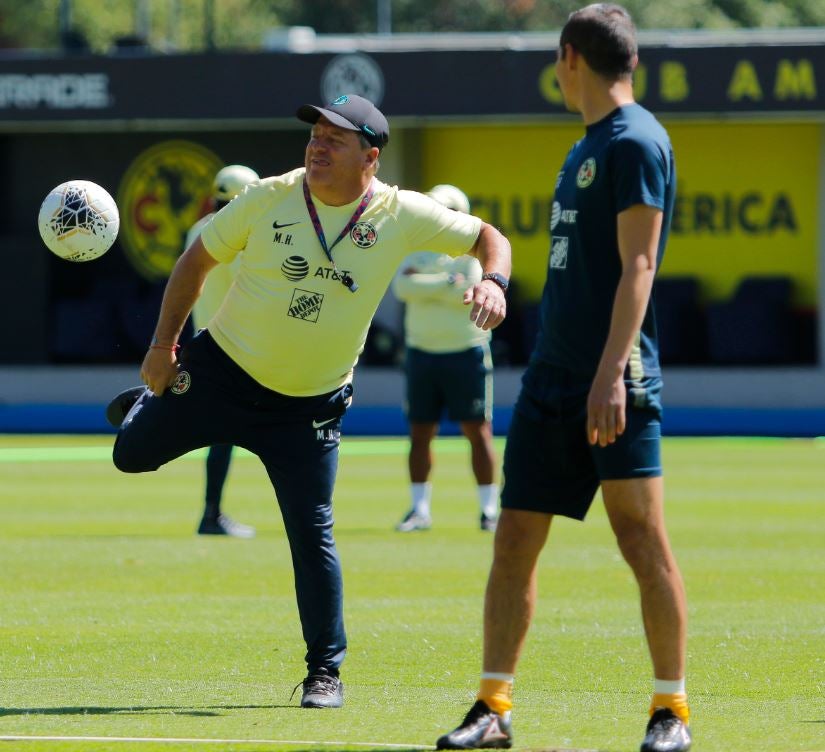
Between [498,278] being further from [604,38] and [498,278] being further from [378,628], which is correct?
[378,628]

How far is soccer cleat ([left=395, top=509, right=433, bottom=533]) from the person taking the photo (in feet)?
44.7

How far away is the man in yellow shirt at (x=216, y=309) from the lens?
40.4 ft

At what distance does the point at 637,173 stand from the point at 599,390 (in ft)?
2.33

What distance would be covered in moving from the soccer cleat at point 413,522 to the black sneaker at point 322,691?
260 inches

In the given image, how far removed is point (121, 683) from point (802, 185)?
23.2m

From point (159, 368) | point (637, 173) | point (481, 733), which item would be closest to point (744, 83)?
point (159, 368)

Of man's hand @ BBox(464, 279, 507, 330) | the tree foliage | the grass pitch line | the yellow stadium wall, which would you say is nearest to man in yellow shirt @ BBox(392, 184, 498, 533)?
man's hand @ BBox(464, 279, 507, 330)

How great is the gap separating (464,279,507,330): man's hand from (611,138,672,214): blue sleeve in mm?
915

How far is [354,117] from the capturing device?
6840mm

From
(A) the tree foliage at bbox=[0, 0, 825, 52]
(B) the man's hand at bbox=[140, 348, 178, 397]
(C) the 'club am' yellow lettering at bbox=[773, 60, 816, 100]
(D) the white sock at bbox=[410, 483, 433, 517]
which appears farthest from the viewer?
(A) the tree foliage at bbox=[0, 0, 825, 52]

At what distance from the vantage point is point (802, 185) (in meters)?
28.9

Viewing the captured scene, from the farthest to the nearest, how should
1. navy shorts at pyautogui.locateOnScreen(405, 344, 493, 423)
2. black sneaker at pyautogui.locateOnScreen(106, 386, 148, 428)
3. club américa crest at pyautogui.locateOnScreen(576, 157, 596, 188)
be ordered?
navy shorts at pyautogui.locateOnScreen(405, 344, 493, 423) < black sneaker at pyautogui.locateOnScreen(106, 386, 148, 428) < club américa crest at pyautogui.locateOnScreen(576, 157, 596, 188)

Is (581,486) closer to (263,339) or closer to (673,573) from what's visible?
(673,573)

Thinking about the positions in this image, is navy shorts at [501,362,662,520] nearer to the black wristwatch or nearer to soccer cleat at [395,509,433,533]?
the black wristwatch
